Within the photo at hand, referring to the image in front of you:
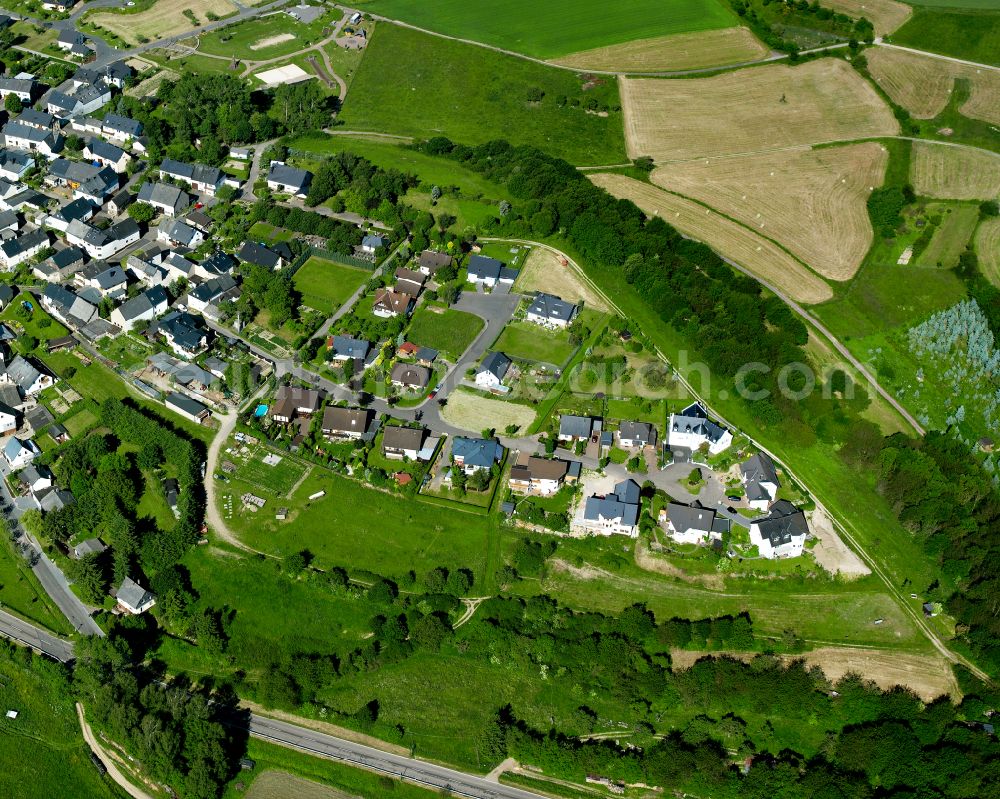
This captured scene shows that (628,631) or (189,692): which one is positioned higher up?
(189,692)

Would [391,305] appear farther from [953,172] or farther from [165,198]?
[953,172]

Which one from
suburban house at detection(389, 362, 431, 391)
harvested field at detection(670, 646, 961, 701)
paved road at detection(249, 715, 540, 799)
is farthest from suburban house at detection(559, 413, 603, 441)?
paved road at detection(249, 715, 540, 799)

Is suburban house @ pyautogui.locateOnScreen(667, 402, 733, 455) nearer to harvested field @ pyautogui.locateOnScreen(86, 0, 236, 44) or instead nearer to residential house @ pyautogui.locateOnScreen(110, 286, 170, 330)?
residential house @ pyautogui.locateOnScreen(110, 286, 170, 330)

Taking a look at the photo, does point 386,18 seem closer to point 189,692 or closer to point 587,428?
point 587,428

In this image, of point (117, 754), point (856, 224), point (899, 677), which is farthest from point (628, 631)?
point (856, 224)

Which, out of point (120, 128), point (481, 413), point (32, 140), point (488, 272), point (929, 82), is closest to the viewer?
point (481, 413)

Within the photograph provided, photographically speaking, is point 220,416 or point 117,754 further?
point 220,416

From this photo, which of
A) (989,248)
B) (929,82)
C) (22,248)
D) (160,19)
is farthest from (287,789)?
(160,19)
